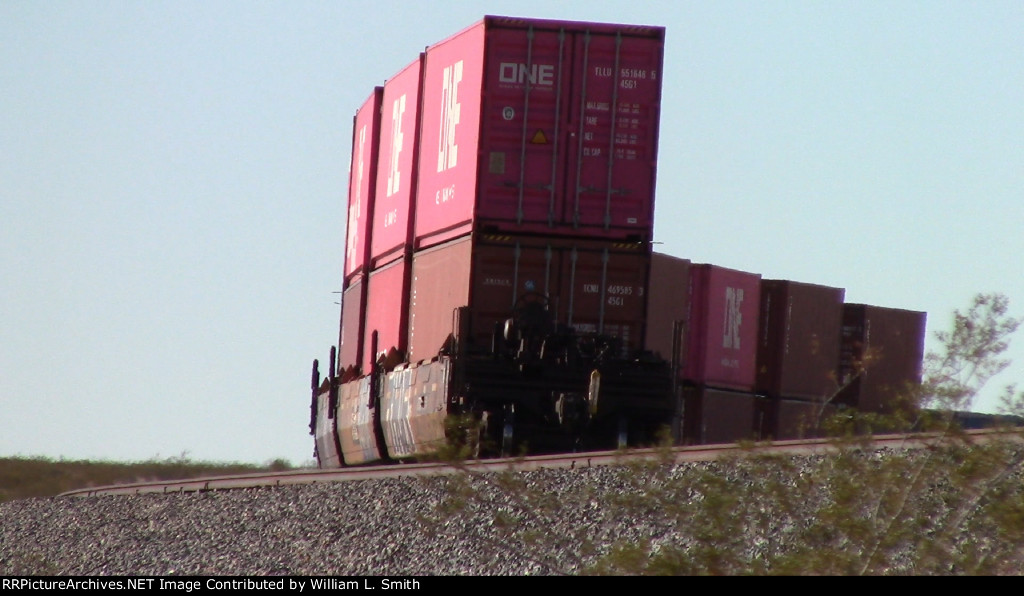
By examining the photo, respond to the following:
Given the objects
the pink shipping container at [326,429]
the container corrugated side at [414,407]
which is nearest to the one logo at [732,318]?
the pink shipping container at [326,429]

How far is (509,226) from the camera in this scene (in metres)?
16.8

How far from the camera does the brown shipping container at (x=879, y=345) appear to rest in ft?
87.2

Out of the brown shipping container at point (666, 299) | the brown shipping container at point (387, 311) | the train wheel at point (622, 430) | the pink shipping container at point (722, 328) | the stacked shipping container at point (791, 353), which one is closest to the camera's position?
the train wheel at point (622, 430)

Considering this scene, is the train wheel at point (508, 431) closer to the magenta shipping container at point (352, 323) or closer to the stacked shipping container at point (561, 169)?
the stacked shipping container at point (561, 169)

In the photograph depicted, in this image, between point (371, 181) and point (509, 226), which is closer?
point (509, 226)

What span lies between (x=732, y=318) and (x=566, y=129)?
853cm

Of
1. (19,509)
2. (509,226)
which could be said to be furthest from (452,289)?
(19,509)

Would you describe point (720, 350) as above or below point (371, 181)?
below

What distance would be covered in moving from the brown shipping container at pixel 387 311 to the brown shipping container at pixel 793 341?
262 inches

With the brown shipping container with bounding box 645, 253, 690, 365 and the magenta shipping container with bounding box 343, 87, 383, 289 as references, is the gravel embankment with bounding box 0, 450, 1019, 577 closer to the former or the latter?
the brown shipping container with bounding box 645, 253, 690, 365

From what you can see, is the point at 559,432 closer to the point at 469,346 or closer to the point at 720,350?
the point at 469,346
